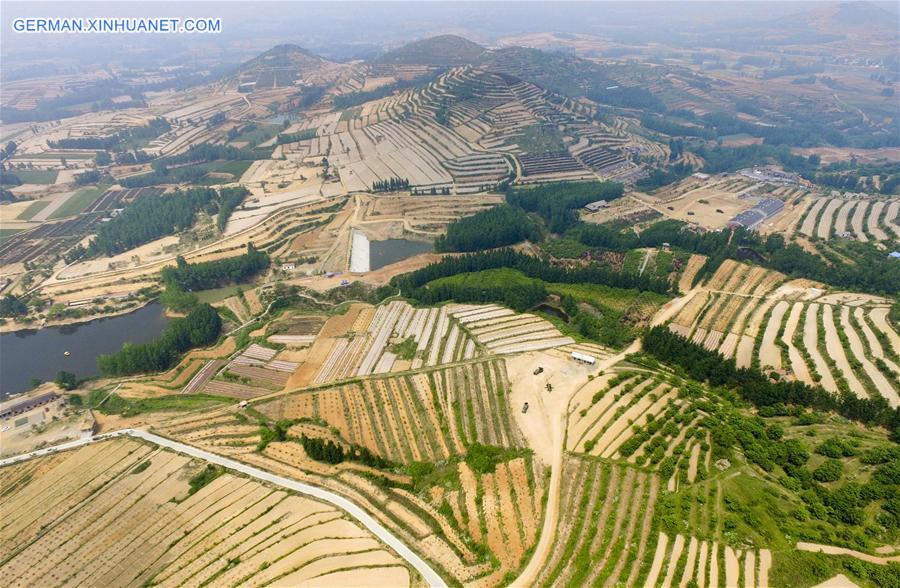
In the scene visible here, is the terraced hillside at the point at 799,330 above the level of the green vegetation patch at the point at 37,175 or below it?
below

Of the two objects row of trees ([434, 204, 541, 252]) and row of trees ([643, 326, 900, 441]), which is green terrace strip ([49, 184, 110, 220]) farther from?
row of trees ([643, 326, 900, 441])

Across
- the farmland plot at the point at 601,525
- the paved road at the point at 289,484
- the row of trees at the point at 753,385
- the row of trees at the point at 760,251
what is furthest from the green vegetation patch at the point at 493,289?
the paved road at the point at 289,484

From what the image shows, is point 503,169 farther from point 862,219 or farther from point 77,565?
point 77,565

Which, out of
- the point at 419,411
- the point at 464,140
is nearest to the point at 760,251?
the point at 419,411

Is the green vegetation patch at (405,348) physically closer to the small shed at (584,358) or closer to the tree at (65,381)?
the small shed at (584,358)

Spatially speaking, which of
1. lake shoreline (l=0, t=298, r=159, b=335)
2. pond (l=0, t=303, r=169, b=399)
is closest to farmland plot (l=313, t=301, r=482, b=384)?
pond (l=0, t=303, r=169, b=399)
